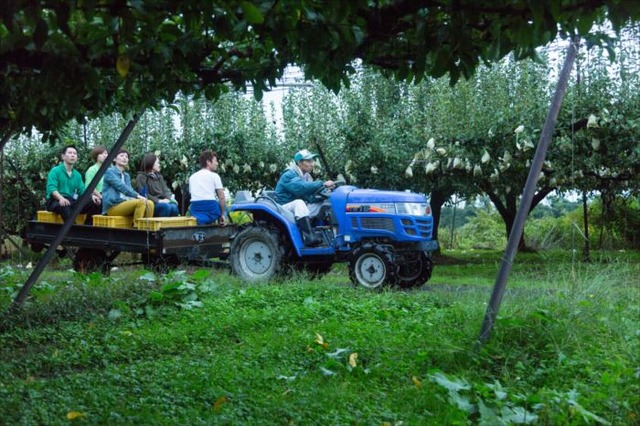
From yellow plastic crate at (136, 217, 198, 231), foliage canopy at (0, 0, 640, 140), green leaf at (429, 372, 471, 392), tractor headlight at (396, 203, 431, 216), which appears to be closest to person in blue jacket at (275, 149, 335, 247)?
tractor headlight at (396, 203, 431, 216)

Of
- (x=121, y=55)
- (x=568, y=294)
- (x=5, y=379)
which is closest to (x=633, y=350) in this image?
(x=568, y=294)

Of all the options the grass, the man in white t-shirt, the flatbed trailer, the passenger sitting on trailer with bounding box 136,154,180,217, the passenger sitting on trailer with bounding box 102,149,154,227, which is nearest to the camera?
the grass

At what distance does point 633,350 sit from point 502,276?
1.04 meters

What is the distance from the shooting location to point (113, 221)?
39.7 feet

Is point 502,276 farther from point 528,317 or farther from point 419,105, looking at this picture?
point 419,105

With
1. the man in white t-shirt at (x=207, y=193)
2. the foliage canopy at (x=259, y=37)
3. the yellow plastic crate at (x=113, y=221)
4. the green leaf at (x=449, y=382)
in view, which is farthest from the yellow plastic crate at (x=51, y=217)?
the green leaf at (x=449, y=382)

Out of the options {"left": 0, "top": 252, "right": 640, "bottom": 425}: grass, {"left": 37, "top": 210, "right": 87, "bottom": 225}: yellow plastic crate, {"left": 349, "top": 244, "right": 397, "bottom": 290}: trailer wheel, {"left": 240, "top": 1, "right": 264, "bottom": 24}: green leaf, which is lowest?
{"left": 0, "top": 252, "right": 640, "bottom": 425}: grass

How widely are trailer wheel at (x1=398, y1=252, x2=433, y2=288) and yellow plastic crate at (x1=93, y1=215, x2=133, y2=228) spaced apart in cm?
375

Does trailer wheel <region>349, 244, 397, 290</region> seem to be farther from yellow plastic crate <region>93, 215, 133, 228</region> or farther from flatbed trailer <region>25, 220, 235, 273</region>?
yellow plastic crate <region>93, 215, 133, 228</region>

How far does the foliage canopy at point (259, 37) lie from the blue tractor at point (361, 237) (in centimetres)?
589

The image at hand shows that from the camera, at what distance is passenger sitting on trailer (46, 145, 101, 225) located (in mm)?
11906

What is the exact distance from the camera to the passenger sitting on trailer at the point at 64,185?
1191cm

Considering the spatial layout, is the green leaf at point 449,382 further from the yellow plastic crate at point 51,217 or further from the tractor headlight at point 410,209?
the yellow plastic crate at point 51,217

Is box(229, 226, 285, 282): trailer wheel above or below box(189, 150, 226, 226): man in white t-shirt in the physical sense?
below
